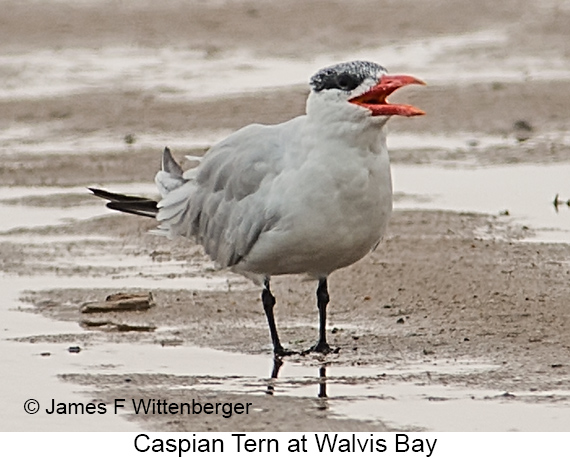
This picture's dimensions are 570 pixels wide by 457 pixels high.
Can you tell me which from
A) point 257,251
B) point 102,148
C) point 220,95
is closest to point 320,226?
point 257,251

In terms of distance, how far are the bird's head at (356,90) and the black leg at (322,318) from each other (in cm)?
106

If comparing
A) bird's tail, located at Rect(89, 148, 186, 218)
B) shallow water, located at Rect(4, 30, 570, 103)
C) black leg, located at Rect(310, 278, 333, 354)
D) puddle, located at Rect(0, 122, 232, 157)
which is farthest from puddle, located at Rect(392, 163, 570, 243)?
shallow water, located at Rect(4, 30, 570, 103)

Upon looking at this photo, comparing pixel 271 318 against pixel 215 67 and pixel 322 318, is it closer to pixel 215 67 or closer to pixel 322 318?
pixel 322 318

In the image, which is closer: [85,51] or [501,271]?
[501,271]

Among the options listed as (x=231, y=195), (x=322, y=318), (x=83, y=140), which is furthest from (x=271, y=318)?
(x=83, y=140)

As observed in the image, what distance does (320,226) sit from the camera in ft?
23.7

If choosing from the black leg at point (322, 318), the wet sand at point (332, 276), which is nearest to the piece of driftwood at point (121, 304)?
the wet sand at point (332, 276)

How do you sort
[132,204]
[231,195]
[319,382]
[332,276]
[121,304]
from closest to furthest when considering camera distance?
[319,382], [231,195], [121,304], [132,204], [332,276]

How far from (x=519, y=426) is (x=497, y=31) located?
1196 centimetres

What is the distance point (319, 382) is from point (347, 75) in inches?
56.0

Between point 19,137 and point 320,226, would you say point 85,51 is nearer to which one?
point 19,137

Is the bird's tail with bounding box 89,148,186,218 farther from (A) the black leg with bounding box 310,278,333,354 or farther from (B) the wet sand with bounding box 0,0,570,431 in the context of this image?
(A) the black leg with bounding box 310,278,333,354

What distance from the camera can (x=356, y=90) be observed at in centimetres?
716

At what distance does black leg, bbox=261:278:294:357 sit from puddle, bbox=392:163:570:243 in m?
2.47
